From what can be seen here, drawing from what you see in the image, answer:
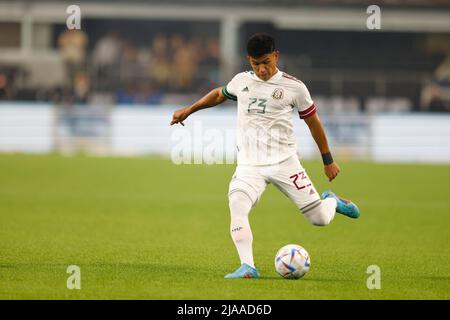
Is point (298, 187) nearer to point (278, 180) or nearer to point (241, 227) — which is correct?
point (278, 180)

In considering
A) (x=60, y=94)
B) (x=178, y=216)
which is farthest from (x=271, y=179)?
(x=60, y=94)

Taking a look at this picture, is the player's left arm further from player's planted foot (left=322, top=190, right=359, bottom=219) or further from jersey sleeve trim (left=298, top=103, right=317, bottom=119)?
player's planted foot (left=322, top=190, right=359, bottom=219)

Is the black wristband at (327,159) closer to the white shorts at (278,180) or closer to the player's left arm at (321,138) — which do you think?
the player's left arm at (321,138)

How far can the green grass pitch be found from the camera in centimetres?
913

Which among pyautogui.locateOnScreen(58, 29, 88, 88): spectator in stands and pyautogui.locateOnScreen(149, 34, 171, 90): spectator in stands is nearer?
pyautogui.locateOnScreen(58, 29, 88, 88): spectator in stands

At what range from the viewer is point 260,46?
944 centimetres

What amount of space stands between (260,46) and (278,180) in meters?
1.36

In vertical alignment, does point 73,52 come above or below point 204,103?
above

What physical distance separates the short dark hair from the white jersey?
417mm

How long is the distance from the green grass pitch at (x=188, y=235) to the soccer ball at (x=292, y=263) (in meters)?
0.10

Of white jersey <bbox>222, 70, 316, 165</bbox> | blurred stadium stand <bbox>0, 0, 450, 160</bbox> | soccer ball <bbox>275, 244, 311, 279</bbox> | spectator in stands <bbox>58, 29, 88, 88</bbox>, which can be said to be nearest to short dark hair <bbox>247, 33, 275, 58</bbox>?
white jersey <bbox>222, 70, 316, 165</bbox>

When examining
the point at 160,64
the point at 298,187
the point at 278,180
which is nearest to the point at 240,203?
the point at 278,180

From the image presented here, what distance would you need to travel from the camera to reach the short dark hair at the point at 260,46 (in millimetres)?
9430

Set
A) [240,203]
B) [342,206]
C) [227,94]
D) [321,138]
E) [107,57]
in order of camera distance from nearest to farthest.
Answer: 1. [240,203]
2. [321,138]
3. [227,94]
4. [342,206]
5. [107,57]
